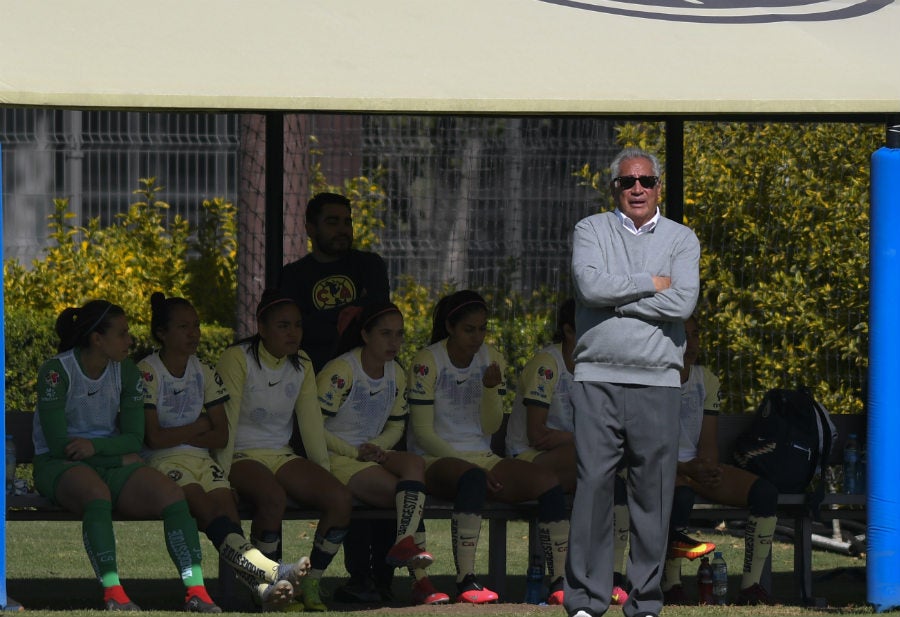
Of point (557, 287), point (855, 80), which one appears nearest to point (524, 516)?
point (855, 80)

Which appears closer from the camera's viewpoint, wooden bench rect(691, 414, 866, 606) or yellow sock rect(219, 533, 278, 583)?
yellow sock rect(219, 533, 278, 583)

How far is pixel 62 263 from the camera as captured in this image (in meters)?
12.3

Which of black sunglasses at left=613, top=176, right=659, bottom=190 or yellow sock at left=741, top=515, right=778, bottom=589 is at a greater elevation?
black sunglasses at left=613, top=176, right=659, bottom=190

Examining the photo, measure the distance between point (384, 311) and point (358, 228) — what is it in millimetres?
4699

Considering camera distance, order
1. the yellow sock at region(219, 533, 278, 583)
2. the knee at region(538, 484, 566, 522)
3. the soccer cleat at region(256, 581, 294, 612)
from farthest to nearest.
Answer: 1. the knee at region(538, 484, 566, 522)
2. the yellow sock at region(219, 533, 278, 583)
3. the soccer cleat at region(256, 581, 294, 612)

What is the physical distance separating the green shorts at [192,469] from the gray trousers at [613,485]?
1.72 metres

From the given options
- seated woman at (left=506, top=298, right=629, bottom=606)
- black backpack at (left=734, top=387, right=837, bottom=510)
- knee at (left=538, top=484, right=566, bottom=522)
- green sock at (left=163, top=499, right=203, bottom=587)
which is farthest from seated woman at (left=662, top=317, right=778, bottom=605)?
green sock at (left=163, top=499, right=203, bottom=587)

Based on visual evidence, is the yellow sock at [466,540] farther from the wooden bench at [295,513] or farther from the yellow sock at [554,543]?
the yellow sock at [554,543]

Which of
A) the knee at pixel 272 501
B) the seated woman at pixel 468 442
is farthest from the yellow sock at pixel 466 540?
the knee at pixel 272 501

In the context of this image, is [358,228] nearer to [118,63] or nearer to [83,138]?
[83,138]

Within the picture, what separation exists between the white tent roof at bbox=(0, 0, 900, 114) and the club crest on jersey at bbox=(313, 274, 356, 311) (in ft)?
5.35

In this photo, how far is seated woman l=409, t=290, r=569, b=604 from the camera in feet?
24.0

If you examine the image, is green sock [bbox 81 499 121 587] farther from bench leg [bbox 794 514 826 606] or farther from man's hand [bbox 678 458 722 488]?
bench leg [bbox 794 514 826 606]

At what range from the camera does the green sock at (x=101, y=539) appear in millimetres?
6793
